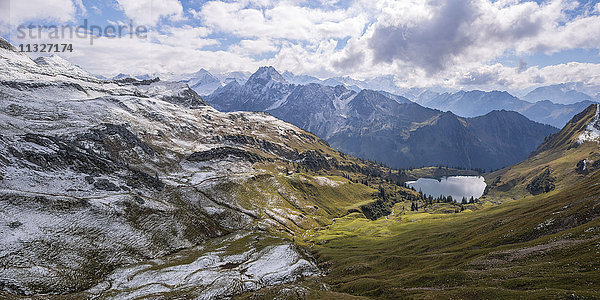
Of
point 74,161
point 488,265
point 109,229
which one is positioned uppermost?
point 74,161

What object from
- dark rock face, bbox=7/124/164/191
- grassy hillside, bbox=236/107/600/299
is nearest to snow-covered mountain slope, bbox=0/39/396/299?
dark rock face, bbox=7/124/164/191

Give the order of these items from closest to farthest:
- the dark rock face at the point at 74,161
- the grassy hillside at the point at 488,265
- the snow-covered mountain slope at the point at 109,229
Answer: the grassy hillside at the point at 488,265
the snow-covered mountain slope at the point at 109,229
the dark rock face at the point at 74,161

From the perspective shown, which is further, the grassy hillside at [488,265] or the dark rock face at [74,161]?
the dark rock face at [74,161]

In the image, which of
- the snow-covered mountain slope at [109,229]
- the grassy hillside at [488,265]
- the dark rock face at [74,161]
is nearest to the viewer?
the grassy hillside at [488,265]

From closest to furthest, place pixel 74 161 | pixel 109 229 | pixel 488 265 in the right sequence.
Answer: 1. pixel 488 265
2. pixel 109 229
3. pixel 74 161

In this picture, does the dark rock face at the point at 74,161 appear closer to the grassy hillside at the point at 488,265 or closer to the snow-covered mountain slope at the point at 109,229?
the snow-covered mountain slope at the point at 109,229

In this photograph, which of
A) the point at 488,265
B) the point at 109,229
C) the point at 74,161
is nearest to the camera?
the point at 488,265

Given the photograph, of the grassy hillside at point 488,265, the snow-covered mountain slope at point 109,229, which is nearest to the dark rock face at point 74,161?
the snow-covered mountain slope at point 109,229

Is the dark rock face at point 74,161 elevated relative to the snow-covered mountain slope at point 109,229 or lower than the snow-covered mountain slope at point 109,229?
elevated

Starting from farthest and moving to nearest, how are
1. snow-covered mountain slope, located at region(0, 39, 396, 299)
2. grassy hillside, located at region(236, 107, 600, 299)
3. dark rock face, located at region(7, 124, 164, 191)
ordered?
dark rock face, located at region(7, 124, 164, 191) < snow-covered mountain slope, located at region(0, 39, 396, 299) < grassy hillside, located at region(236, 107, 600, 299)

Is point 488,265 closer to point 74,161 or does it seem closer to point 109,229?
point 109,229

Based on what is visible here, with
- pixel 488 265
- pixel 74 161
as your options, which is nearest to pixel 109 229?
pixel 74 161

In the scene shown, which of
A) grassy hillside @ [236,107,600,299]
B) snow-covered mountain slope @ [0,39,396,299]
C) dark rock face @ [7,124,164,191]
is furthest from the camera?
dark rock face @ [7,124,164,191]

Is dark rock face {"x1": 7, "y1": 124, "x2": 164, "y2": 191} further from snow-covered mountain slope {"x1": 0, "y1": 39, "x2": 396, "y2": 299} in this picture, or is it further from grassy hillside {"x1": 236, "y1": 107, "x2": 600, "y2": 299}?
grassy hillside {"x1": 236, "y1": 107, "x2": 600, "y2": 299}
